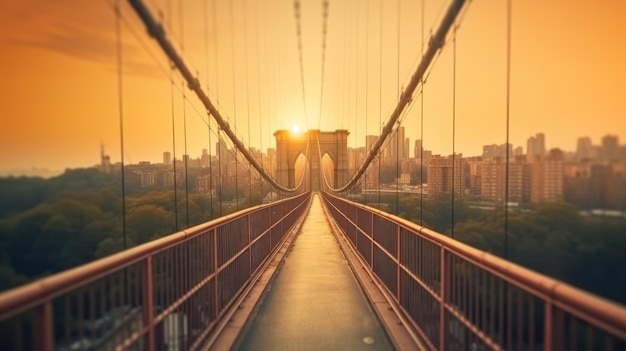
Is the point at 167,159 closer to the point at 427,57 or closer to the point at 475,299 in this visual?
the point at 427,57

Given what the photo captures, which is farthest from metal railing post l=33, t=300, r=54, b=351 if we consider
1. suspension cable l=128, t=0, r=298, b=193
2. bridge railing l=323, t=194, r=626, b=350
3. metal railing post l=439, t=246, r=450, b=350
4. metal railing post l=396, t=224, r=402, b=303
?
suspension cable l=128, t=0, r=298, b=193

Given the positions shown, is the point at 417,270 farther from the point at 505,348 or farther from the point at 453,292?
the point at 505,348

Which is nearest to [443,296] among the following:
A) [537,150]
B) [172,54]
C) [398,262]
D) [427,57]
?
[398,262]

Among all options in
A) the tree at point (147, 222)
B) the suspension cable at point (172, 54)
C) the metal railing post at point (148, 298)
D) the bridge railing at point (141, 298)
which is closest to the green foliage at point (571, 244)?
the bridge railing at point (141, 298)

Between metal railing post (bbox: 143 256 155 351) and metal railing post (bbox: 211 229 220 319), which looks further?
metal railing post (bbox: 211 229 220 319)

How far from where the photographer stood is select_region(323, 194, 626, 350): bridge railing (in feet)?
5.02

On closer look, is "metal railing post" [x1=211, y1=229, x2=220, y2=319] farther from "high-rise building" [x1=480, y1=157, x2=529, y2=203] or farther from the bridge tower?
the bridge tower

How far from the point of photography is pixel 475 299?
268 cm

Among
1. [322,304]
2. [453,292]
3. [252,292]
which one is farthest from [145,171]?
[453,292]

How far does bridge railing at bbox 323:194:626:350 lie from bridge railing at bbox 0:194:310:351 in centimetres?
187

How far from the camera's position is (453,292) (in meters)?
3.10

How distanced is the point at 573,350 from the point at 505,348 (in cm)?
87

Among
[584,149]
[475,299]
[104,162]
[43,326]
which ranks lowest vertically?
[475,299]

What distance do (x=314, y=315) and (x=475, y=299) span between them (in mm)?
2490
